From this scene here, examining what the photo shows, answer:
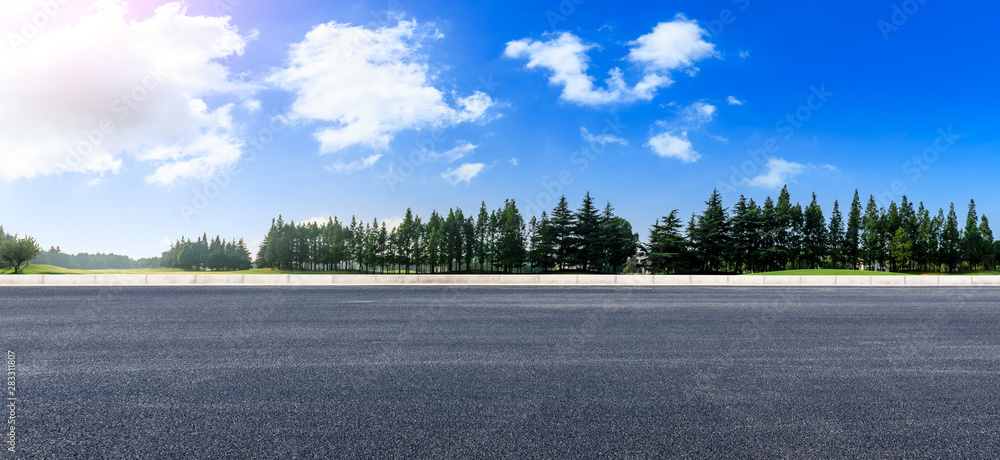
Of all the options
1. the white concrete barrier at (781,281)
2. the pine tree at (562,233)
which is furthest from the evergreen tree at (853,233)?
the white concrete barrier at (781,281)

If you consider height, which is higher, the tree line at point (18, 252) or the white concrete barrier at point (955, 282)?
the tree line at point (18, 252)

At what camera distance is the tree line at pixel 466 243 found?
192 ft

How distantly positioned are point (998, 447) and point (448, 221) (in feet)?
229

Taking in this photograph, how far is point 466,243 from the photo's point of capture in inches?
2815

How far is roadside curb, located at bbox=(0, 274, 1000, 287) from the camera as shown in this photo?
20625 millimetres

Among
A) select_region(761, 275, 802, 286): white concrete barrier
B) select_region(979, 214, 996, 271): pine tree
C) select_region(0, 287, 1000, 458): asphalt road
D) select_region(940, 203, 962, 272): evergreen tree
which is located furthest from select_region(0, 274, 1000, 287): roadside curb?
select_region(979, 214, 996, 271): pine tree

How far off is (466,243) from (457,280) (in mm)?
48522

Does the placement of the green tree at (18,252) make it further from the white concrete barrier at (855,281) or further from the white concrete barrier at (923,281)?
the white concrete barrier at (923,281)

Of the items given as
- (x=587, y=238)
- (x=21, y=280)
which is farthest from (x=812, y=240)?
(x=21, y=280)

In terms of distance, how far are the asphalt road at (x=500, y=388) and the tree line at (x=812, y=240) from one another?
5047cm

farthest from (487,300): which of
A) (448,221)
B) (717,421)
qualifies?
(448,221)

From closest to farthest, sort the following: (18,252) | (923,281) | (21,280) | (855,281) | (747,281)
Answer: (21,280)
(855,281)
(747,281)
(923,281)
(18,252)

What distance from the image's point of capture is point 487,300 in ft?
46.8

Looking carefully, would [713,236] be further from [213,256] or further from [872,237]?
[213,256]
